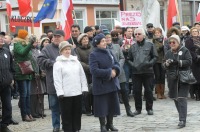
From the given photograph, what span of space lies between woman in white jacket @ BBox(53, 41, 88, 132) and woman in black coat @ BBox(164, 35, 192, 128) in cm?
185

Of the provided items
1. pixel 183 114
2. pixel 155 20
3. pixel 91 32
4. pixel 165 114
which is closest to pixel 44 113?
pixel 91 32

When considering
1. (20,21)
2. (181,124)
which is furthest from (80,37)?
(20,21)

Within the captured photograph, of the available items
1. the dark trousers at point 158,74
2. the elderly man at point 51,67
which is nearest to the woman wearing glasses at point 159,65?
the dark trousers at point 158,74

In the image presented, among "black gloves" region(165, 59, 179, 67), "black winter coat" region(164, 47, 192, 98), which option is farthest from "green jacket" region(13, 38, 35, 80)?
"black winter coat" region(164, 47, 192, 98)

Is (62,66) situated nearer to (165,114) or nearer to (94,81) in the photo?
(94,81)

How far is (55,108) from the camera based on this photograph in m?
9.02

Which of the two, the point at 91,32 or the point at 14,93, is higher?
the point at 91,32

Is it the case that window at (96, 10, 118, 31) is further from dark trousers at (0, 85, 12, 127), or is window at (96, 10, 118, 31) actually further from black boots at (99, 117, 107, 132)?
black boots at (99, 117, 107, 132)

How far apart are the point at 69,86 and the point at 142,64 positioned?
2.63m

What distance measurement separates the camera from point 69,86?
8211 mm

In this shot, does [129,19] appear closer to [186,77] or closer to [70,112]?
[186,77]

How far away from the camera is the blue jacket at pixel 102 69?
840 cm

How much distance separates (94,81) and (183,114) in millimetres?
1943

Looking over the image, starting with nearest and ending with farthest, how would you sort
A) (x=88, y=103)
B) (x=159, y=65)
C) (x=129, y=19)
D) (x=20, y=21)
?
(x=88, y=103), (x=159, y=65), (x=20, y=21), (x=129, y=19)
